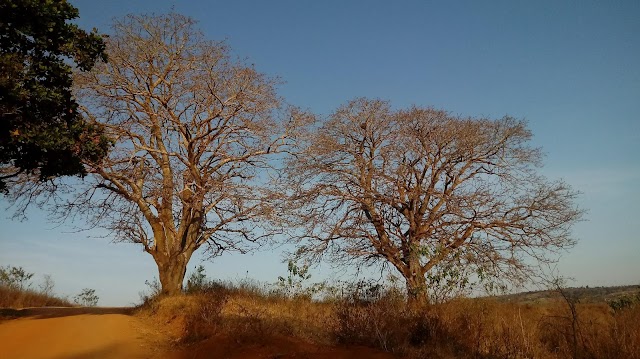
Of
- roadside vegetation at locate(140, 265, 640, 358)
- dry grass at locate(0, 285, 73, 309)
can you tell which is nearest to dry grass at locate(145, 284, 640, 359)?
roadside vegetation at locate(140, 265, 640, 358)

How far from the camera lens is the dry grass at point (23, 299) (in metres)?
18.2

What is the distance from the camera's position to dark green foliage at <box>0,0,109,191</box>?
371 inches

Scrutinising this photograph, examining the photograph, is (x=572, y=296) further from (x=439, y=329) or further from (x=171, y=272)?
(x=171, y=272)

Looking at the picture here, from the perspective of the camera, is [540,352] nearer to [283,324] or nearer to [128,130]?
[283,324]

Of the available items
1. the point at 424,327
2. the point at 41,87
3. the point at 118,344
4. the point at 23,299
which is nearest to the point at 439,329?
the point at 424,327

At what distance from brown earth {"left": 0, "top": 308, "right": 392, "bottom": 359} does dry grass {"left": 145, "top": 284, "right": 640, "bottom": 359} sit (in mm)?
Result: 457

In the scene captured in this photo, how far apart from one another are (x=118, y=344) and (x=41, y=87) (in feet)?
19.0

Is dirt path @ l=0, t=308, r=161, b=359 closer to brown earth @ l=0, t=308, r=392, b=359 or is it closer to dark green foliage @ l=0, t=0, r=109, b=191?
brown earth @ l=0, t=308, r=392, b=359

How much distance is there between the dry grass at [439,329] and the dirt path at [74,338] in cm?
112

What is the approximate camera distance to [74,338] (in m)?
10.1

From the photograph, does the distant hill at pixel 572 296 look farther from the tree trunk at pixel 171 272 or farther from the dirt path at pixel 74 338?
the tree trunk at pixel 171 272

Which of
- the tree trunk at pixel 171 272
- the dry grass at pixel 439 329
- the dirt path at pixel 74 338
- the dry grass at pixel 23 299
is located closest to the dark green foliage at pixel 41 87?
the dirt path at pixel 74 338

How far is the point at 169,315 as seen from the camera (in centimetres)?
1272

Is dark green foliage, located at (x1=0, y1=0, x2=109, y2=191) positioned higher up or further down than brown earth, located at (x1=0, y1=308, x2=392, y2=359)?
higher up
